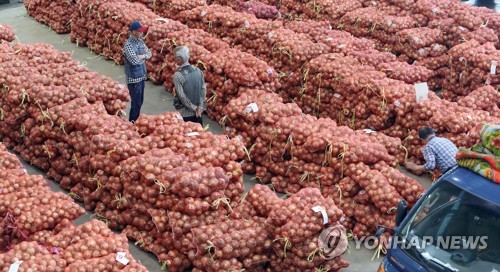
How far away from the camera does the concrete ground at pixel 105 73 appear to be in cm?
946

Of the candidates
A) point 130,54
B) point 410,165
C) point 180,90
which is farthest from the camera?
point 130,54

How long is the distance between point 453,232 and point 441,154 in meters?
3.25

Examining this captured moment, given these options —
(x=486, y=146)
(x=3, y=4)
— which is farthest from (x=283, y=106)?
(x=3, y=4)

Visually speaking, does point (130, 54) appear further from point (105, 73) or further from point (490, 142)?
point (490, 142)

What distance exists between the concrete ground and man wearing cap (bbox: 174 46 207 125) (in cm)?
134

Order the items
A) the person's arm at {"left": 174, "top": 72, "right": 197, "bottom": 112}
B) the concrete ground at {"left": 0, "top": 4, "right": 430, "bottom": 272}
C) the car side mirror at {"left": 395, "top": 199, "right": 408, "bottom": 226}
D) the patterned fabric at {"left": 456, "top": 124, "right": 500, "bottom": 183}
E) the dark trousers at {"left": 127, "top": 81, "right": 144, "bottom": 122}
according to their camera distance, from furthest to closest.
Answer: the dark trousers at {"left": 127, "top": 81, "right": 144, "bottom": 122} < the person's arm at {"left": 174, "top": 72, "right": 197, "bottom": 112} < the concrete ground at {"left": 0, "top": 4, "right": 430, "bottom": 272} < the car side mirror at {"left": 395, "top": 199, "right": 408, "bottom": 226} < the patterned fabric at {"left": 456, "top": 124, "right": 500, "bottom": 183}

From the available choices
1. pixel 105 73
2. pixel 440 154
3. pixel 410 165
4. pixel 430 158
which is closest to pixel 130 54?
pixel 105 73

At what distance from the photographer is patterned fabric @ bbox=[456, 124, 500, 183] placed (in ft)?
23.5

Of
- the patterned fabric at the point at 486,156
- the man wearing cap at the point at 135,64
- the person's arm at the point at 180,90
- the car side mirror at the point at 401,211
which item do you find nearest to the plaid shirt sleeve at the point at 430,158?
the patterned fabric at the point at 486,156

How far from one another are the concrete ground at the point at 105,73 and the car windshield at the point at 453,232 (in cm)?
220

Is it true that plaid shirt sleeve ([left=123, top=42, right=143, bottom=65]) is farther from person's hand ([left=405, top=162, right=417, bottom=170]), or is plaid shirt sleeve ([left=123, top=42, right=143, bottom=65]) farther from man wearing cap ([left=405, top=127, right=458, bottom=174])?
man wearing cap ([left=405, top=127, right=458, bottom=174])

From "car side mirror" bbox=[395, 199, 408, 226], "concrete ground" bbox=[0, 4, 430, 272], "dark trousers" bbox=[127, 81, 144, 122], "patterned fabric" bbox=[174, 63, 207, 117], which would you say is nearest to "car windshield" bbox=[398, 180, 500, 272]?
"car side mirror" bbox=[395, 199, 408, 226]

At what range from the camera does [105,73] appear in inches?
622

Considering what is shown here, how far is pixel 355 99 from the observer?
12586mm
